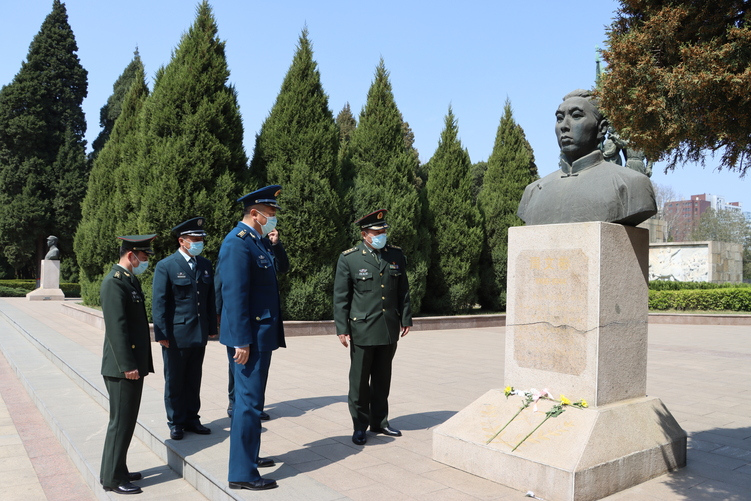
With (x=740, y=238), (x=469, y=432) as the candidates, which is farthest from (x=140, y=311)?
(x=740, y=238)

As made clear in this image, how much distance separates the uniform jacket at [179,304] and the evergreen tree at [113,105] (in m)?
34.1

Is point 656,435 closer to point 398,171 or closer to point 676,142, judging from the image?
point 676,142

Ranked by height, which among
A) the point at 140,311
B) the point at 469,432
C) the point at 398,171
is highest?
the point at 398,171

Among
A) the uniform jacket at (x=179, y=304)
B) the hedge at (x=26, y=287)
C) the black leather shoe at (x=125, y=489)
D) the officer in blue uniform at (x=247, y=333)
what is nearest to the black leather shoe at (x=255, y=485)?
the officer in blue uniform at (x=247, y=333)

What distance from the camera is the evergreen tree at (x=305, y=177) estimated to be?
1307 centimetres

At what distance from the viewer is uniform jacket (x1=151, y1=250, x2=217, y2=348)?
16.6 ft

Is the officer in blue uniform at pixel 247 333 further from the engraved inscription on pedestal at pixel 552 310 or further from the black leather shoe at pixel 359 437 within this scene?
the engraved inscription on pedestal at pixel 552 310

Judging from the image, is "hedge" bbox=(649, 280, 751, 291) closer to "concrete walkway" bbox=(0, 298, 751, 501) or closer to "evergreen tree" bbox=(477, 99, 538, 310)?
"evergreen tree" bbox=(477, 99, 538, 310)

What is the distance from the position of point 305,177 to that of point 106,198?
338 inches

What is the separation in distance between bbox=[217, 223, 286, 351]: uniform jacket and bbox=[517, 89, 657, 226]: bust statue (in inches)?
85.3

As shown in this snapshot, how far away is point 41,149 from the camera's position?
32.6 m

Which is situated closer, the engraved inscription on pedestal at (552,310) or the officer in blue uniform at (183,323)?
the engraved inscription on pedestal at (552,310)

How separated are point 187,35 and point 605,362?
12.1 m

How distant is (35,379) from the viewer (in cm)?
806
